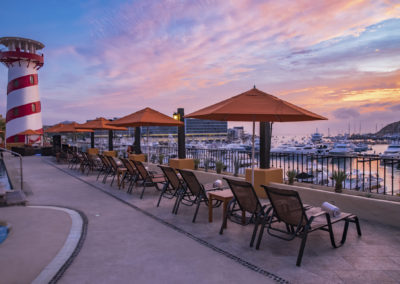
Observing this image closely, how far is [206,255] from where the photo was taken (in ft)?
10.9

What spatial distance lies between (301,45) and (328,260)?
31.3ft

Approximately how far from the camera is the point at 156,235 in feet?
13.3

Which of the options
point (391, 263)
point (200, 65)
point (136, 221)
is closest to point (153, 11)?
point (200, 65)

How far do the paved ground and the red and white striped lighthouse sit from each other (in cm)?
2112

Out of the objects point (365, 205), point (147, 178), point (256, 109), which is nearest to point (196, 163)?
point (147, 178)

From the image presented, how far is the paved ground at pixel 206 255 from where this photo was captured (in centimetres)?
281

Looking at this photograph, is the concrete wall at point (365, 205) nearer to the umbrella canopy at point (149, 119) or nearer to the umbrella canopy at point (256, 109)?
the umbrella canopy at point (256, 109)

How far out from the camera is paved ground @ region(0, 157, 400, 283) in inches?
111

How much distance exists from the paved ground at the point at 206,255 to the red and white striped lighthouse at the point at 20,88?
21.1 meters

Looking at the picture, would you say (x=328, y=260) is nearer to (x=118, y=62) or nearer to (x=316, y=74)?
(x=316, y=74)

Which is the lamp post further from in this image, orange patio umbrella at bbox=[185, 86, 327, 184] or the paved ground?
the paved ground

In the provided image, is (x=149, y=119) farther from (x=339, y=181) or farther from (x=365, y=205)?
(x=365, y=205)

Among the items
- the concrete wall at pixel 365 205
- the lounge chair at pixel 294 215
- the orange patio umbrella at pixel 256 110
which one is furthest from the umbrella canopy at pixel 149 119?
the lounge chair at pixel 294 215

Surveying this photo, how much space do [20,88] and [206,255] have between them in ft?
79.7
